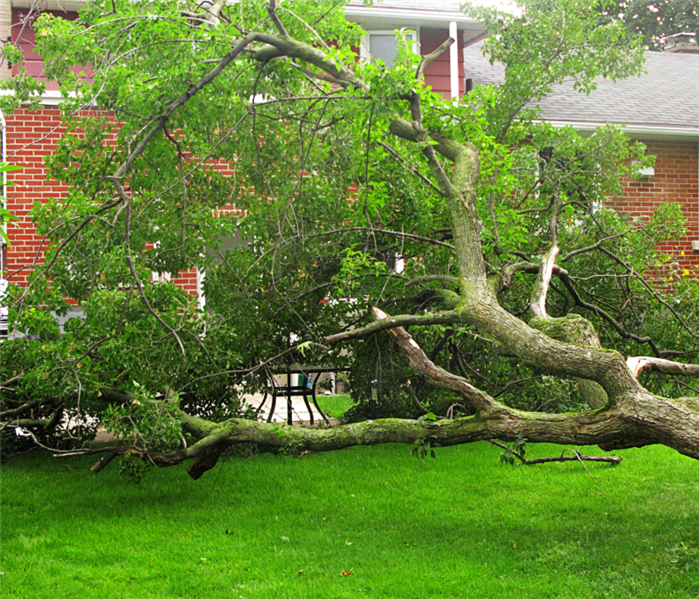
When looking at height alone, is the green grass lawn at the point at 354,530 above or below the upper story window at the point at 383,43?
below

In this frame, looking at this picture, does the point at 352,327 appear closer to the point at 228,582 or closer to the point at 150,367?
the point at 150,367

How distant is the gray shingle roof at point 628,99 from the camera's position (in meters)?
12.5

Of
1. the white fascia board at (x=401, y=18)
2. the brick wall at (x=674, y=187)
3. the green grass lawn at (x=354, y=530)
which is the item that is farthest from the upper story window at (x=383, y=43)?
the green grass lawn at (x=354, y=530)

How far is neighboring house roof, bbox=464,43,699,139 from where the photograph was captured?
40.6 feet

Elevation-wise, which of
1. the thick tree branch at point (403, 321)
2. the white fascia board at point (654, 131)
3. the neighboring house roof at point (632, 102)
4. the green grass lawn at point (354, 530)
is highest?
the neighboring house roof at point (632, 102)

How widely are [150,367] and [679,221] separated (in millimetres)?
5988

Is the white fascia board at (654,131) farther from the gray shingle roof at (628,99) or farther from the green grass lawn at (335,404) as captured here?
the green grass lawn at (335,404)

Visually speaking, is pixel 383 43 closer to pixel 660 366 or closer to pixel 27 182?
pixel 27 182

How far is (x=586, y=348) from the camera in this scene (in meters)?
4.54

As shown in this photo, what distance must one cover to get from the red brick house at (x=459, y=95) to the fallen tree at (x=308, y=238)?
326 centimetres

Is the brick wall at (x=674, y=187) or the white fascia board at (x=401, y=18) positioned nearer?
the white fascia board at (x=401, y=18)

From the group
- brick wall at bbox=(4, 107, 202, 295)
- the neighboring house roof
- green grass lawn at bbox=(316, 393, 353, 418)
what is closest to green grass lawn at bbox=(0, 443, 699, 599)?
green grass lawn at bbox=(316, 393, 353, 418)

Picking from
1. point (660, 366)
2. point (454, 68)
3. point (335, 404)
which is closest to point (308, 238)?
point (660, 366)

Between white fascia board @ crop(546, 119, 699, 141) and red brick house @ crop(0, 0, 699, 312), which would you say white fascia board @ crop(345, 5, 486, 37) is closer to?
red brick house @ crop(0, 0, 699, 312)
